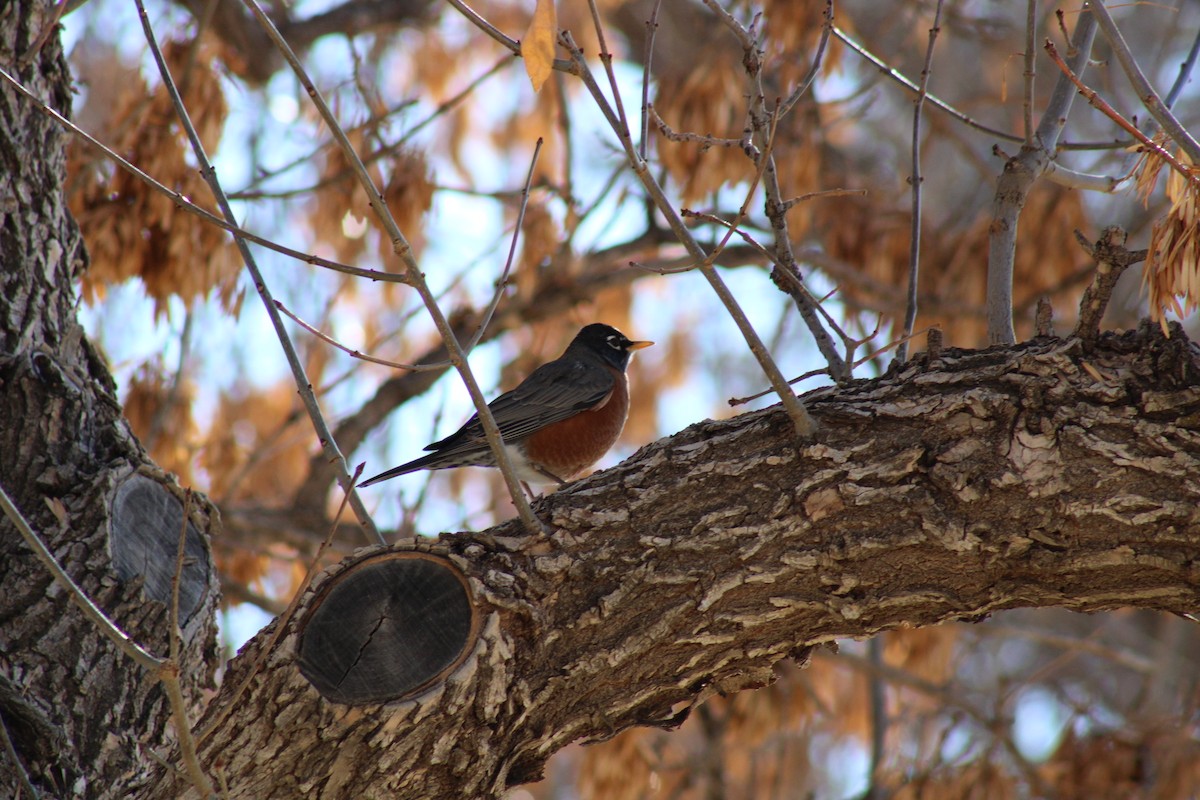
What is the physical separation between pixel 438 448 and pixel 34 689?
2057mm

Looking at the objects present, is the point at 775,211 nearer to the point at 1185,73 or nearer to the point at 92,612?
the point at 1185,73

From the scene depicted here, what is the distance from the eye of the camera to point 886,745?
5.88m

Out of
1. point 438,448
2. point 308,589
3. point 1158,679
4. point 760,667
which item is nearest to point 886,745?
point 1158,679

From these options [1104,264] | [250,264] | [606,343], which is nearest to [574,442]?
[606,343]

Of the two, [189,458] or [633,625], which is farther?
[189,458]

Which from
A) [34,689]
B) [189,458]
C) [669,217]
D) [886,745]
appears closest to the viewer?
[669,217]

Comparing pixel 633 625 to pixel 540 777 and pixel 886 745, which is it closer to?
pixel 540 777

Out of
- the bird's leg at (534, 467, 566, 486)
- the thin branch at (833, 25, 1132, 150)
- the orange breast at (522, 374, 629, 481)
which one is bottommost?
the thin branch at (833, 25, 1132, 150)

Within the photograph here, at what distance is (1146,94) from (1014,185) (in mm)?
898

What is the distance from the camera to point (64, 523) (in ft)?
9.48

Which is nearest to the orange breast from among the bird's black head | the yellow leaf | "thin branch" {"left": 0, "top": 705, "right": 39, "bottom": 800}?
the bird's black head

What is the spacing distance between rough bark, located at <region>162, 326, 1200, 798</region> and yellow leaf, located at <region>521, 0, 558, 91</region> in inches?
40.3

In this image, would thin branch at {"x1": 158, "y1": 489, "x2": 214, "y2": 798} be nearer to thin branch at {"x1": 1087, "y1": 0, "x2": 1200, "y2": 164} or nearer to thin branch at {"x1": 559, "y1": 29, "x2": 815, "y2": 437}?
thin branch at {"x1": 559, "y1": 29, "x2": 815, "y2": 437}

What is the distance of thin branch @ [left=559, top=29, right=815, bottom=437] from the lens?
7.15 ft
